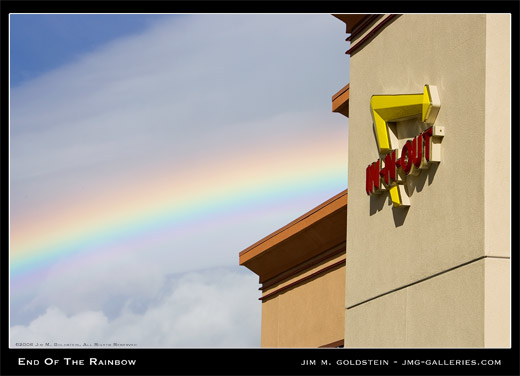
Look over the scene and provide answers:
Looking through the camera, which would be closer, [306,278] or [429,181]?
[429,181]

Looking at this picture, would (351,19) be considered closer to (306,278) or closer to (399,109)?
(399,109)

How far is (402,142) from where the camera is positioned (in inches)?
412

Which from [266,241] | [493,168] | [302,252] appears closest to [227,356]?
[493,168]

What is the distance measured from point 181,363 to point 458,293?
193 inches

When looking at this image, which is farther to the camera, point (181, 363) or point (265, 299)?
point (265, 299)

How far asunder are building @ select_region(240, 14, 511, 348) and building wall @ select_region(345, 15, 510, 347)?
1 cm

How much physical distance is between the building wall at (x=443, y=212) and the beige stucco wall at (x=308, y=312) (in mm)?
4081

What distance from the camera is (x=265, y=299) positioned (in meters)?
20.5

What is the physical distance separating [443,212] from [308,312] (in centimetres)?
881

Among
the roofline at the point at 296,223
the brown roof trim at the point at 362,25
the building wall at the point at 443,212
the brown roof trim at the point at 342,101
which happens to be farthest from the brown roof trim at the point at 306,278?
the brown roof trim at the point at 362,25

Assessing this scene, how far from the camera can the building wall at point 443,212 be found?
318 inches

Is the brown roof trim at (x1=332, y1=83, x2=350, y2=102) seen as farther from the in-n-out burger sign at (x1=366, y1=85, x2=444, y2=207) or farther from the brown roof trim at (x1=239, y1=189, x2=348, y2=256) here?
the in-n-out burger sign at (x1=366, y1=85, x2=444, y2=207)

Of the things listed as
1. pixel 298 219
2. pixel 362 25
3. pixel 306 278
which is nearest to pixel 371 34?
pixel 362 25

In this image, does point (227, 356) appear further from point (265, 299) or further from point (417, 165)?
point (265, 299)
